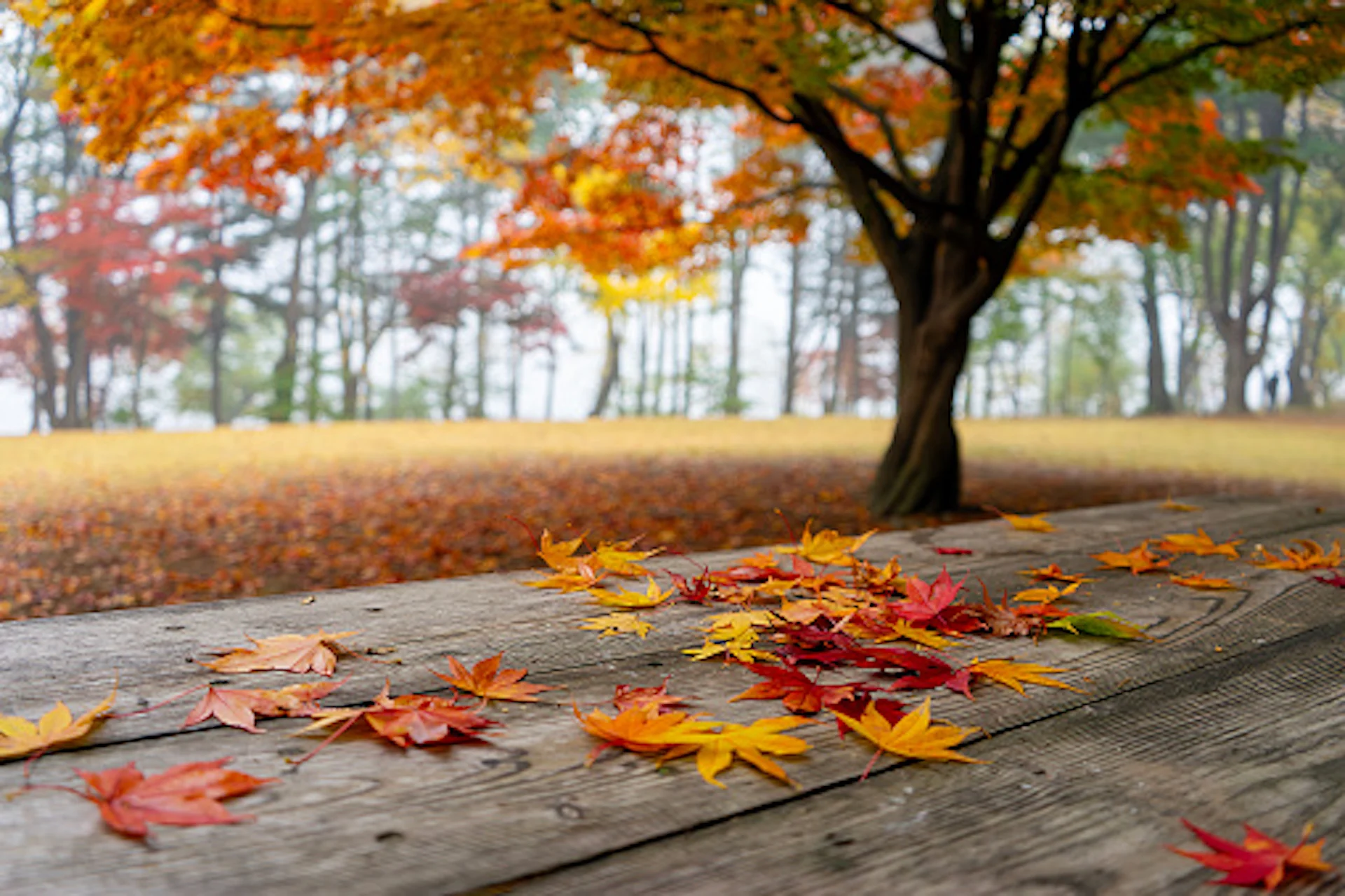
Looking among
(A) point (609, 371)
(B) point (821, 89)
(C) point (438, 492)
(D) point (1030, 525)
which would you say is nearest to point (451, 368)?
(A) point (609, 371)

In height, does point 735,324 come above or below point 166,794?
above

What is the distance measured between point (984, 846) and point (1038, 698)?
385 millimetres

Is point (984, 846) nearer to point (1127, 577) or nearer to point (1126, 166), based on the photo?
point (1127, 577)

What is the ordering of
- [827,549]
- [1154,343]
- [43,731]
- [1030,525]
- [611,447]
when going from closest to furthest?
[43,731], [827,549], [1030,525], [611,447], [1154,343]

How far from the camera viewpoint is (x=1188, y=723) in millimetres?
1016

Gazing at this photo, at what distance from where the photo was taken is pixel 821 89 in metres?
5.14

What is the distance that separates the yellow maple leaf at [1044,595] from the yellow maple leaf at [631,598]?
0.60 meters

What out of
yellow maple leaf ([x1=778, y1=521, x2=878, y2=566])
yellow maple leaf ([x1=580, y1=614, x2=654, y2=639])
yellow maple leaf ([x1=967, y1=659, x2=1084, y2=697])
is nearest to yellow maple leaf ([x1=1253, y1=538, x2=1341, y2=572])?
yellow maple leaf ([x1=778, y1=521, x2=878, y2=566])

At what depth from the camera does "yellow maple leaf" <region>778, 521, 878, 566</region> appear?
1772mm

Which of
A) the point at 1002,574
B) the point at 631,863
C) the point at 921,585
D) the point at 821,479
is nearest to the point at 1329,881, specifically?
the point at 631,863

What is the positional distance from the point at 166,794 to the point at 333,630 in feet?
1.69

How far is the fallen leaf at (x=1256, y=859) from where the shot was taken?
0.70m

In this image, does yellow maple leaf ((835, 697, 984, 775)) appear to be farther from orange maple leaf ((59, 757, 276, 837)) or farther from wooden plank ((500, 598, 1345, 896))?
orange maple leaf ((59, 757, 276, 837))

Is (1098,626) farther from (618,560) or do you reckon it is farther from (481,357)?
(481,357)
